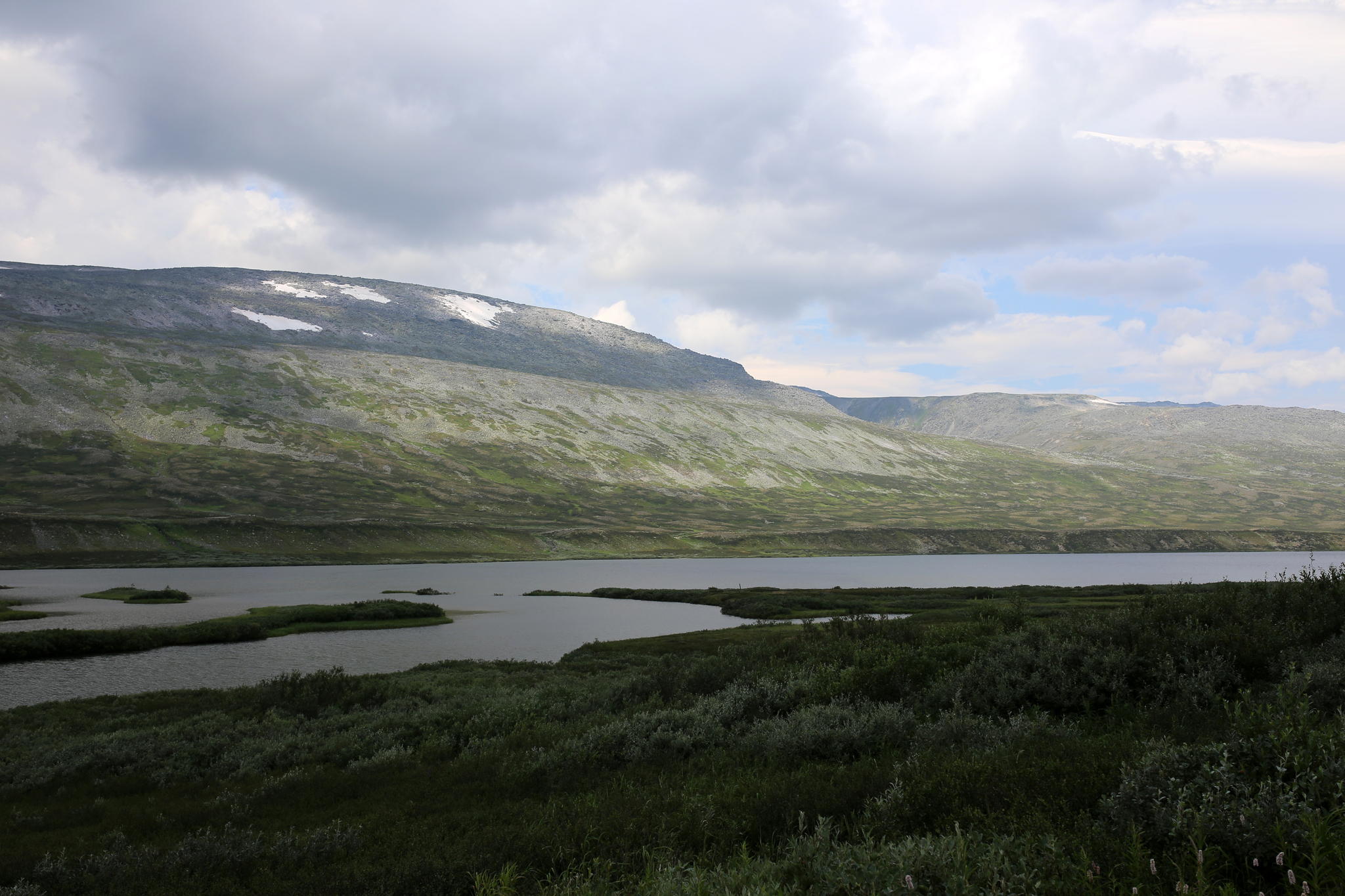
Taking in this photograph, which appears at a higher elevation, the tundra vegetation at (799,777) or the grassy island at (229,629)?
the tundra vegetation at (799,777)

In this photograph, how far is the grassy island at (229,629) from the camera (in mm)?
46312

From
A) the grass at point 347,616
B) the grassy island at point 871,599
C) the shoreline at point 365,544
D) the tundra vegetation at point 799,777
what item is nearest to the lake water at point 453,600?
the grass at point 347,616

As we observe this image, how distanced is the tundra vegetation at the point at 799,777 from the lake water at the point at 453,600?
66.3 feet

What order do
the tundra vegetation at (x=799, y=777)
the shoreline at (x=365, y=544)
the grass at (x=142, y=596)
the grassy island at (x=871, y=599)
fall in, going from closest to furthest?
the tundra vegetation at (x=799, y=777), the grassy island at (x=871, y=599), the grass at (x=142, y=596), the shoreline at (x=365, y=544)

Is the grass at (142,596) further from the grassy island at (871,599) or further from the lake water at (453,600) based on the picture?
the grassy island at (871,599)

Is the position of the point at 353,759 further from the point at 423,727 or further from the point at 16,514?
the point at 16,514

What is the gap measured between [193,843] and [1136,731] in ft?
50.6

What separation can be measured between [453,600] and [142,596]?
32.0 m

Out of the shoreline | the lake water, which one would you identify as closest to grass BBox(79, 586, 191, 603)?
the lake water

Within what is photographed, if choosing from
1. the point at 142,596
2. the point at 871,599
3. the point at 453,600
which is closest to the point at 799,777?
the point at 871,599

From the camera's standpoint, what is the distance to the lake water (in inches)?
1670

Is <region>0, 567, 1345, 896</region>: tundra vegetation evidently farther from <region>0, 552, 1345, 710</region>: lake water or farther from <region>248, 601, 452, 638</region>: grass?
<region>248, 601, 452, 638</region>: grass

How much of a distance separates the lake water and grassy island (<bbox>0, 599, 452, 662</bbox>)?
1.77 m

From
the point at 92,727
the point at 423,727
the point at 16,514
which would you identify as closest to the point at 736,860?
the point at 423,727
